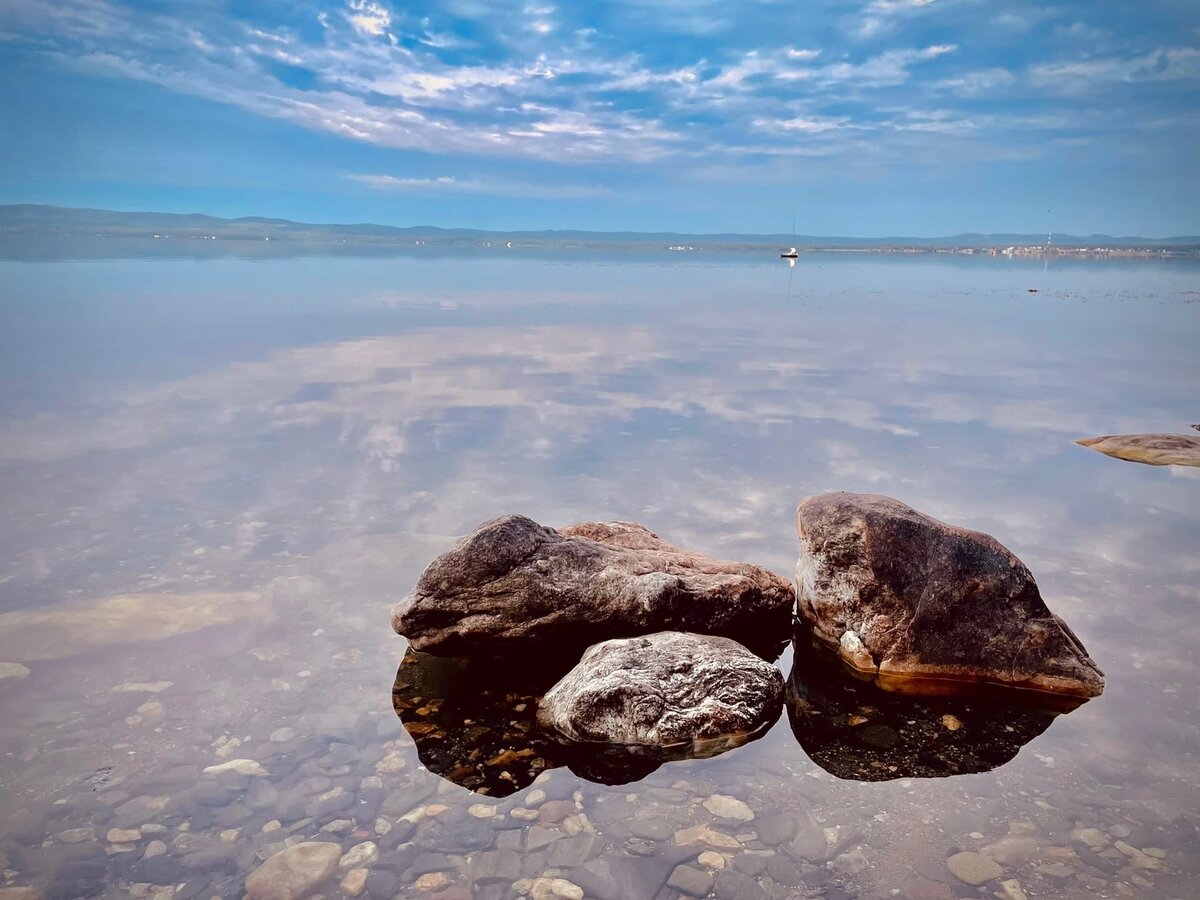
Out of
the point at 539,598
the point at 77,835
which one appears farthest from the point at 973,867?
the point at 77,835

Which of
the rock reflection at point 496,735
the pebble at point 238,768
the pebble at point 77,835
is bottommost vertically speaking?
the rock reflection at point 496,735

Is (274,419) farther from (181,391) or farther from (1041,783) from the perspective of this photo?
(1041,783)

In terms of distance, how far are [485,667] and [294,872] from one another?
2920 millimetres

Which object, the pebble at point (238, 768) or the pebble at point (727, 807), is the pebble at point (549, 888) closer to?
the pebble at point (727, 807)

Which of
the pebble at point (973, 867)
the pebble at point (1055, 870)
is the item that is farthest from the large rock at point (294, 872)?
the pebble at point (1055, 870)

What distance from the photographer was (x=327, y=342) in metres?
28.6

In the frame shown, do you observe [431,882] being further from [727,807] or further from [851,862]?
[851,862]

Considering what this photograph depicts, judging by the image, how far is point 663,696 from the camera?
6.83m

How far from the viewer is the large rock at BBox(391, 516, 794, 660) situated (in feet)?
25.3

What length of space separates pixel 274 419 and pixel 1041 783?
589 inches

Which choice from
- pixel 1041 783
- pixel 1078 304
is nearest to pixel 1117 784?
pixel 1041 783

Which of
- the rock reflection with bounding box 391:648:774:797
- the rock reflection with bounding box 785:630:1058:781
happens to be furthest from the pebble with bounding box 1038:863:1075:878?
the rock reflection with bounding box 391:648:774:797

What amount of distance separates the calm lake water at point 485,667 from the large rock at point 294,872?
0.11 metres

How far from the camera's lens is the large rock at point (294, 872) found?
5020 millimetres
